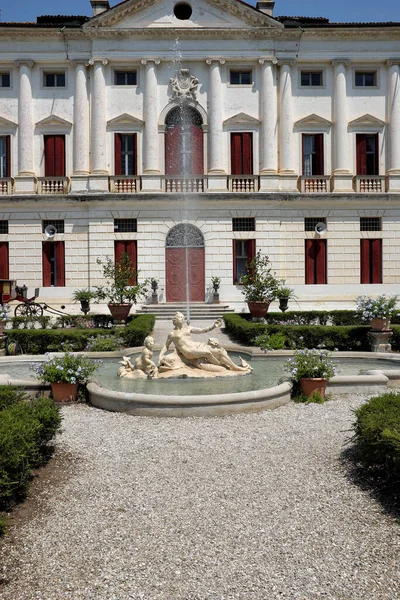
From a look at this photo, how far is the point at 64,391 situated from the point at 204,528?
212 inches

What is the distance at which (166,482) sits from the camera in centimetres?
573

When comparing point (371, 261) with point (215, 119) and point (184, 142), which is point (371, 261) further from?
point (184, 142)

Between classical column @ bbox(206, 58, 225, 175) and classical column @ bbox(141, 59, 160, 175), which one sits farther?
classical column @ bbox(206, 58, 225, 175)

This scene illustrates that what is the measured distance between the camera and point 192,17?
2686 centimetres

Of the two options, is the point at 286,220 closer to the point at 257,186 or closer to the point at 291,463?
the point at 257,186

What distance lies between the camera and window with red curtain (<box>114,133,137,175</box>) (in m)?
27.5

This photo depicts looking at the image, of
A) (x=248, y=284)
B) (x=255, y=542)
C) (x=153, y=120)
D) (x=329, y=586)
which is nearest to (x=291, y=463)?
(x=255, y=542)

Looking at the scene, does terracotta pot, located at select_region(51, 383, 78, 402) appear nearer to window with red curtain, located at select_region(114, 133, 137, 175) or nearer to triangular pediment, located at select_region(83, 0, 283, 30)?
window with red curtain, located at select_region(114, 133, 137, 175)

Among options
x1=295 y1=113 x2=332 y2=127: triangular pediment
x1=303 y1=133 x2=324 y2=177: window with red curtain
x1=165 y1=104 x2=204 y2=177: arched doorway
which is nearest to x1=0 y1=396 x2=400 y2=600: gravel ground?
x1=165 y1=104 x2=204 y2=177: arched doorway

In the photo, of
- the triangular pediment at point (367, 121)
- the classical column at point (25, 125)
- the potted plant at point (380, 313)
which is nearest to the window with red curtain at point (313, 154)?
the triangular pediment at point (367, 121)

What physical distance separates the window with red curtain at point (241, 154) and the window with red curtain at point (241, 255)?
3.78 metres

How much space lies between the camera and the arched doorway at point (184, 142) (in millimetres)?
27516

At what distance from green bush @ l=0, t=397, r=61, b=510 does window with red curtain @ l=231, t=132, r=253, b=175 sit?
2277 centimetres

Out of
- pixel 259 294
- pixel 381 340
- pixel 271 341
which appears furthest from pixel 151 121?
pixel 381 340
